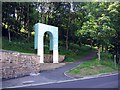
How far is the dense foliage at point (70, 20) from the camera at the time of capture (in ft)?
77.1

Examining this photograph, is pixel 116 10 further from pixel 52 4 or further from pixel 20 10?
pixel 20 10

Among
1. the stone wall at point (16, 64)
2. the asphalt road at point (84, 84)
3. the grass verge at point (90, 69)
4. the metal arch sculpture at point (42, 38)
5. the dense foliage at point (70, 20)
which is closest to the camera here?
the asphalt road at point (84, 84)

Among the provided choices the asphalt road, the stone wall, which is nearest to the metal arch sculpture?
the stone wall

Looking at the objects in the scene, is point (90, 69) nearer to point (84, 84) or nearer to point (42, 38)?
point (42, 38)

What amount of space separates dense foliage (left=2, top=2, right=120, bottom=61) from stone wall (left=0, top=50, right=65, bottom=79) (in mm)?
8410

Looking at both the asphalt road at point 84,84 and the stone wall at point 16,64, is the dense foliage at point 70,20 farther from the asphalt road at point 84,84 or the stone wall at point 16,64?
the asphalt road at point 84,84

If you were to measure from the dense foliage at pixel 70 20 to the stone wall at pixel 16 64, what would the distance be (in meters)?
8.41

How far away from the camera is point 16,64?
15312 mm

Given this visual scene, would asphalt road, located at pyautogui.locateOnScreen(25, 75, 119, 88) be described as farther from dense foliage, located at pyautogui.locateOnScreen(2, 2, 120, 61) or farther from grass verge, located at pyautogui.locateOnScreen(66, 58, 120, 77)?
dense foliage, located at pyautogui.locateOnScreen(2, 2, 120, 61)

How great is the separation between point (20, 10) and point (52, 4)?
180 inches

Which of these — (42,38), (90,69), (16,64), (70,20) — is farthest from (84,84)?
(70,20)

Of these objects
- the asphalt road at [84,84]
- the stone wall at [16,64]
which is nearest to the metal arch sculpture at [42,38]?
the stone wall at [16,64]

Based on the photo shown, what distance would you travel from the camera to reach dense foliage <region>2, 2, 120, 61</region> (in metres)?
23.5

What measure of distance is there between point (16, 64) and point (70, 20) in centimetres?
1698
